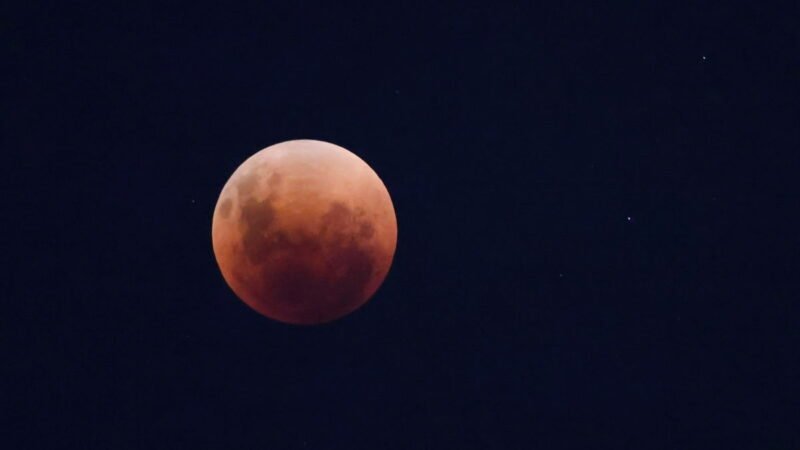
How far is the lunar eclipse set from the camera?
589cm

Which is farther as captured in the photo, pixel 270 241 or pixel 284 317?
pixel 284 317

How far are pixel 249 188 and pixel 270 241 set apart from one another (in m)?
0.52

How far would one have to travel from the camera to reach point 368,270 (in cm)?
626

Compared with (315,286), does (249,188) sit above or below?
above

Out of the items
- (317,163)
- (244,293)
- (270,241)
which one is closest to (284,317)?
(244,293)

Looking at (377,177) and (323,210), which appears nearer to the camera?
(323,210)

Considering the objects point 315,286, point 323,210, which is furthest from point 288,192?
point 315,286

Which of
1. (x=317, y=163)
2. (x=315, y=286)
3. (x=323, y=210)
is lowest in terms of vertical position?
→ (x=315, y=286)

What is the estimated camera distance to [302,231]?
586cm

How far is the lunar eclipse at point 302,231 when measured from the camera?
589cm

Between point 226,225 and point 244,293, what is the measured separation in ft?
1.98

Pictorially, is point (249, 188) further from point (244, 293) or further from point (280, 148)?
point (244, 293)

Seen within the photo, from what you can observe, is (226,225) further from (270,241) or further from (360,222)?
(360,222)

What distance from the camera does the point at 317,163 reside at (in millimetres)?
6113
